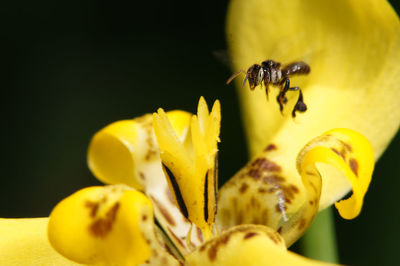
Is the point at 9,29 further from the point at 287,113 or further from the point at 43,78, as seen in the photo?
the point at 287,113

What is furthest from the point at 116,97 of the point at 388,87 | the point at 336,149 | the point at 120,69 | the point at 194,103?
the point at 336,149

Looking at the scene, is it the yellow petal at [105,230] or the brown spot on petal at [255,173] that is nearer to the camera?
the yellow petal at [105,230]

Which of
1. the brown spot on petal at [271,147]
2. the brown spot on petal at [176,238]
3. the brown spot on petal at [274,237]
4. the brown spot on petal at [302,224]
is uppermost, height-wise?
the brown spot on petal at [274,237]

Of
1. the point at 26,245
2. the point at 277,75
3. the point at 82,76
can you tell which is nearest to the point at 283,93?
the point at 277,75

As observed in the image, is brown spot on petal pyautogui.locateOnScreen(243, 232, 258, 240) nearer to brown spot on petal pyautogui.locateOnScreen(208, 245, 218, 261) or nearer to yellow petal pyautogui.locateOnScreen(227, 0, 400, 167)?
brown spot on petal pyautogui.locateOnScreen(208, 245, 218, 261)

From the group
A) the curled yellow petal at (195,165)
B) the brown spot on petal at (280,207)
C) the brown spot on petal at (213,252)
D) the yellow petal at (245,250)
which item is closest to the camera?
→ the yellow petal at (245,250)

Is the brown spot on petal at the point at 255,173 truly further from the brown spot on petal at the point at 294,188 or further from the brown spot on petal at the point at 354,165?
the brown spot on petal at the point at 354,165

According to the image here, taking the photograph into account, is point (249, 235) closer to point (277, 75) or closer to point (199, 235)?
point (199, 235)

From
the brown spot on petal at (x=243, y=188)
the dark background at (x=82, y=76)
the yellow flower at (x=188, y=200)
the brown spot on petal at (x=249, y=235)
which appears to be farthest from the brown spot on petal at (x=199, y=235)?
the dark background at (x=82, y=76)
